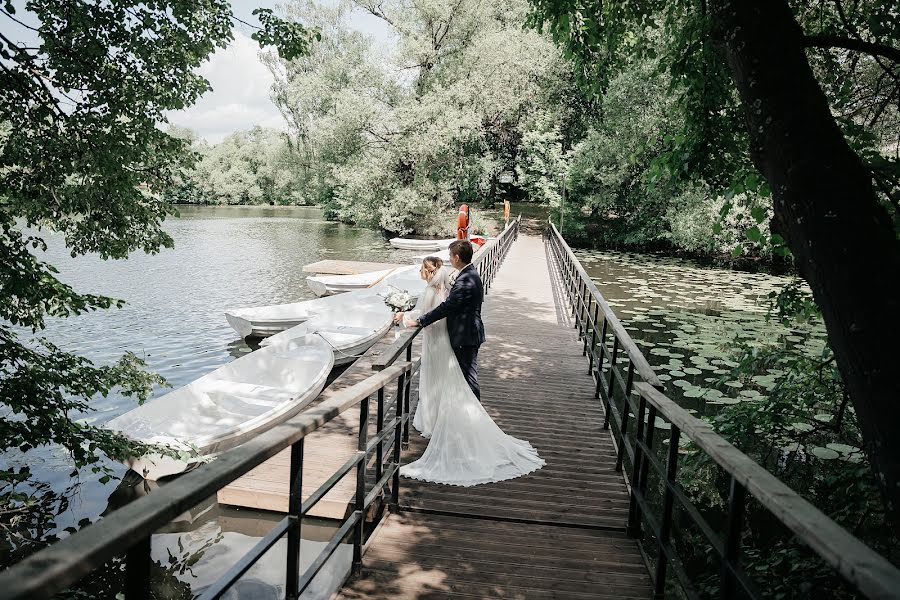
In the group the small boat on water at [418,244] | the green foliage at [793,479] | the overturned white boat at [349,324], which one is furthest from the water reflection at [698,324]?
the small boat on water at [418,244]

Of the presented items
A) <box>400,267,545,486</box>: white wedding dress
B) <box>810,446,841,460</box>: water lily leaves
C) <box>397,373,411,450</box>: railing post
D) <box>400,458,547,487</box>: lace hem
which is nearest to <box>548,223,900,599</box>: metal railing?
<box>400,458,547,487</box>: lace hem

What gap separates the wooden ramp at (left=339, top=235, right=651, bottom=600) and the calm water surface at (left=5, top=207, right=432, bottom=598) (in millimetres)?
2197

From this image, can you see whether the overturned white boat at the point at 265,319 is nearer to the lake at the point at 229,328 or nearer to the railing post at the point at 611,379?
the lake at the point at 229,328

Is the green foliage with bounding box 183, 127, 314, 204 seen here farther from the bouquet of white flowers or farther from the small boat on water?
the bouquet of white flowers

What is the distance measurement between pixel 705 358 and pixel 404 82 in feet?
91.3

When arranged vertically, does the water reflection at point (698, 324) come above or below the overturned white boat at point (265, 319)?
above

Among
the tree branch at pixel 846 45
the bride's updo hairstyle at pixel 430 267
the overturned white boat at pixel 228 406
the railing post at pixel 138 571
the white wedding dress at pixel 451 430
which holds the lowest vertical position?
the overturned white boat at pixel 228 406

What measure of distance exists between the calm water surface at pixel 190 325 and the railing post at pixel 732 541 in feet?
14.8

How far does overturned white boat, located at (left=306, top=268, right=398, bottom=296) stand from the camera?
21094mm

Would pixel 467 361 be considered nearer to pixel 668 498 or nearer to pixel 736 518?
pixel 668 498

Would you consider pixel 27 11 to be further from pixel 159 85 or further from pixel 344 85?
pixel 344 85

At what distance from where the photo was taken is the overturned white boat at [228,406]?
24.1 ft

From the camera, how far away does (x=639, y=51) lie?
5.95 meters

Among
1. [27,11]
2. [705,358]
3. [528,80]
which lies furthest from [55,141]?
Result: [528,80]
